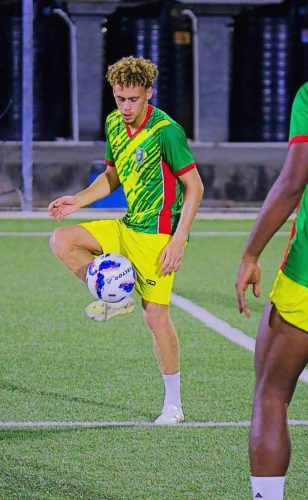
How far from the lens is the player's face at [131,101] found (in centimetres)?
731

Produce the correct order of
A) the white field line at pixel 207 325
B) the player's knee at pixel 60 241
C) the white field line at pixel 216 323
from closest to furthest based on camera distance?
the white field line at pixel 207 325 → the player's knee at pixel 60 241 → the white field line at pixel 216 323

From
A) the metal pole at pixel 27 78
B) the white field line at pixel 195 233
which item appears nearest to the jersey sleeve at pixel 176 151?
the white field line at pixel 195 233

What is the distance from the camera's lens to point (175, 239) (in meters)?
7.29

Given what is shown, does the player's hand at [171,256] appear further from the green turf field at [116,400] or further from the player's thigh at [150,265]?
the green turf field at [116,400]

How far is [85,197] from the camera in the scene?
7.86 metres

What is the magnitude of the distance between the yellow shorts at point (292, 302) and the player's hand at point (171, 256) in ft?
8.65

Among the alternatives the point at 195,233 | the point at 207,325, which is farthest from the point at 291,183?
the point at 195,233

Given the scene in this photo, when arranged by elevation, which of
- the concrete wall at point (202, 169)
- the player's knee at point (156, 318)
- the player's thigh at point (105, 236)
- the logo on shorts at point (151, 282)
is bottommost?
the concrete wall at point (202, 169)

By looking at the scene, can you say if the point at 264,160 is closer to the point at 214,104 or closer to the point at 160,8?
the point at 214,104

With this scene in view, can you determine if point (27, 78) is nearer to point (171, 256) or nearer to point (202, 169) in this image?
point (202, 169)

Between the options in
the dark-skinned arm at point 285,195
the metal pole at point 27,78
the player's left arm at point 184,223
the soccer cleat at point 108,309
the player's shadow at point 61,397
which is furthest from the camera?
the metal pole at point 27,78

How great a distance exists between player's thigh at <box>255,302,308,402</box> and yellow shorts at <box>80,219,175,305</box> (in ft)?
9.08

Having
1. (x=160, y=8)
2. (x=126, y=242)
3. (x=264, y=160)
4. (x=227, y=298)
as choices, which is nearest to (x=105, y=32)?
(x=160, y=8)

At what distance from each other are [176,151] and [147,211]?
1.29 feet
